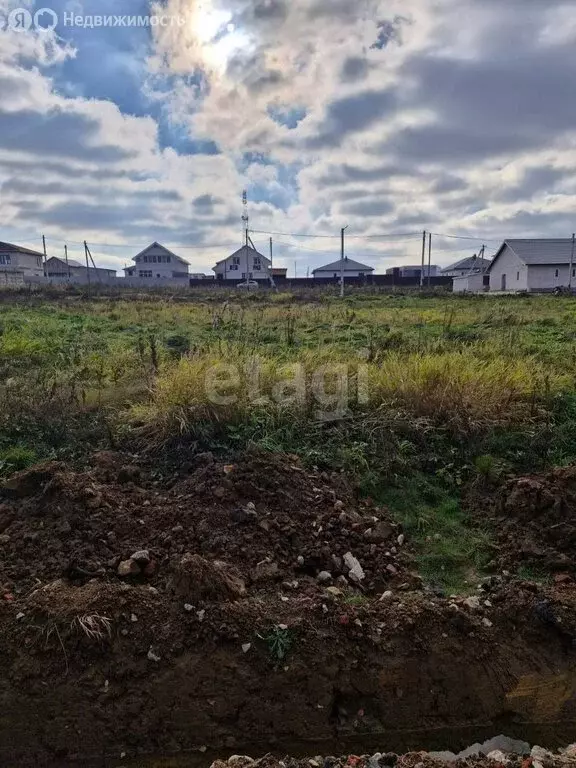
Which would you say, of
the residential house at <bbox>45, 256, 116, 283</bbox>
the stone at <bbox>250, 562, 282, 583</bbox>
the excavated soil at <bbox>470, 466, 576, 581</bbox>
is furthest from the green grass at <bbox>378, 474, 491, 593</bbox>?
the residential house at <bbox>45, 256, 116, 283</bbox>

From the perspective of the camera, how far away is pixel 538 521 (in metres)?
A: 3.86

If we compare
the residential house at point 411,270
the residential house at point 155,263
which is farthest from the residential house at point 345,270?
the residential house at point 155,263

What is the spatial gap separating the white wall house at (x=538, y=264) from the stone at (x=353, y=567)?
134ft

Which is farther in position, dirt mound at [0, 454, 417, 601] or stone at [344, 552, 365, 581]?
stone at [344, 552, 365, 581]

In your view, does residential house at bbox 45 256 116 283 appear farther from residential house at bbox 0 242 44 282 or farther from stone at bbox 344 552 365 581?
stone at bbox 344 552 365 581

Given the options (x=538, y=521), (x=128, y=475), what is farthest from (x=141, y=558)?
(x=538, y=521)

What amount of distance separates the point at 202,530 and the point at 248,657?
1.01 meters

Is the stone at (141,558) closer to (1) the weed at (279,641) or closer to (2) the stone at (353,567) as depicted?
(1) the weed at (279,641)

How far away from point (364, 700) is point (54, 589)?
182cm

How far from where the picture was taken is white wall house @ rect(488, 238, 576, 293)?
1615 inches

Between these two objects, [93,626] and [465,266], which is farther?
[465,266]

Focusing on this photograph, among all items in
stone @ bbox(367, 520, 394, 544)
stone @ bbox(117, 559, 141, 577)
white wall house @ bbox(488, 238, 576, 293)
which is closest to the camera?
stone @ bbox(117, 559, 141, 577)

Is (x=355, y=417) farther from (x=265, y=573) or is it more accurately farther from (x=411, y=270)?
(x=411, y=270)

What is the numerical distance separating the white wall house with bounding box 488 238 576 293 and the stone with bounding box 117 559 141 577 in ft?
136
